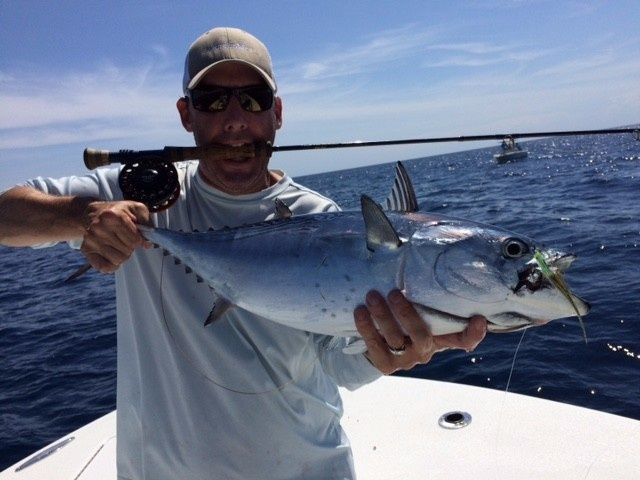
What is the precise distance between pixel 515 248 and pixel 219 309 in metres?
1.17

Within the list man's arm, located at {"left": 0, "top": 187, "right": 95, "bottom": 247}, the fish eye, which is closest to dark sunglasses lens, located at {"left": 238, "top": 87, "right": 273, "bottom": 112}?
man's arm, located at {"left": 0, "top": 187, "right": 95, "bottom": 247}

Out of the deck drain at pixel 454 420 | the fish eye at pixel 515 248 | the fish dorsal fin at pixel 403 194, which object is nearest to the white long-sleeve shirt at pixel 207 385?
the fish dorsal fin at pixel 403 194

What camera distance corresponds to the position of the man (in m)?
2.19

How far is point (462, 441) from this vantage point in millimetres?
3418

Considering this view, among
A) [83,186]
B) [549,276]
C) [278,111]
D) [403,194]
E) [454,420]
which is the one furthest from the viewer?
[454,420]

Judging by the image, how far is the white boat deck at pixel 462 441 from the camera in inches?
119

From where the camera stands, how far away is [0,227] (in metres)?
2.22

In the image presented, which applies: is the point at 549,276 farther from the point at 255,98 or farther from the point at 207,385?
the point at 255,98

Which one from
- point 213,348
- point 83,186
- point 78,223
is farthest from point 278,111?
point 213,348

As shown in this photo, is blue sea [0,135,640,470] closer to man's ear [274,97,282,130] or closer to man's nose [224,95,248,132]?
man's ear [274,97,282,130]

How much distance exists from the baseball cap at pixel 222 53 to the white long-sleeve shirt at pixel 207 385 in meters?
0.66

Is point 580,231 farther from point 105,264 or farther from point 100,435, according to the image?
point 105,264

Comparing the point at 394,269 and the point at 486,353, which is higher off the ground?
the point at 394,269

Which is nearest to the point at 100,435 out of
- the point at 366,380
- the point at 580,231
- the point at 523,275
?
the point at 366,380
